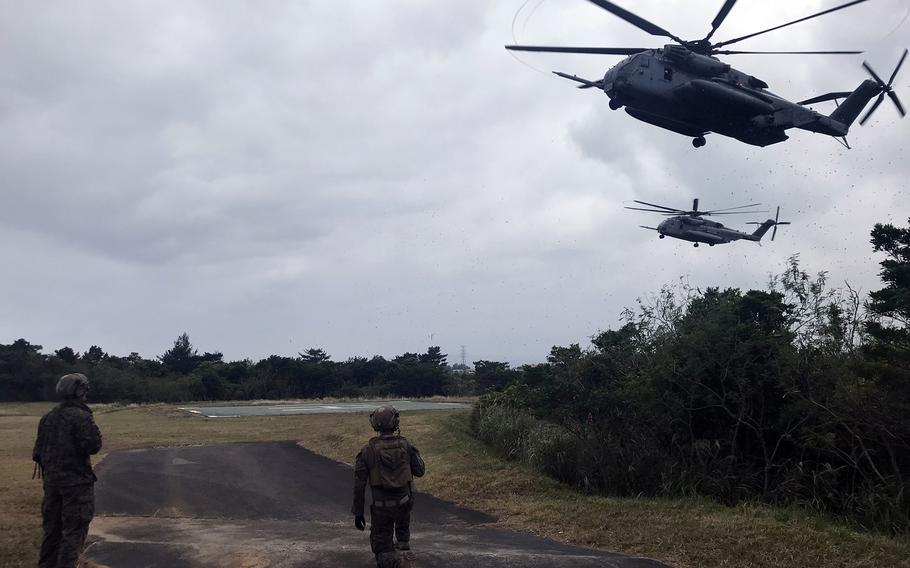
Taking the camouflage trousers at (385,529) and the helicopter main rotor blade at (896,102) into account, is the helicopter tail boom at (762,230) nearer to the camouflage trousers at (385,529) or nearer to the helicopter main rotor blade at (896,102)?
the helicopter main rotor blade at (896,102)

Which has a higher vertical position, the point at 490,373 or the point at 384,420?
the point at 490,373

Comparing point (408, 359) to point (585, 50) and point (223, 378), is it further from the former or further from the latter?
point (585, 50)

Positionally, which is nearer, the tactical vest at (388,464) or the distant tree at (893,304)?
the tactical vest at (388,464)

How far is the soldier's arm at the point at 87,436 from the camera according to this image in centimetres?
702

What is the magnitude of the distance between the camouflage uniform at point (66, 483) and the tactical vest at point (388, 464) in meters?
2.78

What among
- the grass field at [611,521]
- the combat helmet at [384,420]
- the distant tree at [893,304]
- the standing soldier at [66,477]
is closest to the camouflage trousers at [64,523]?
the standing soldier at [66,477]

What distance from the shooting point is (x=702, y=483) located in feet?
38.4

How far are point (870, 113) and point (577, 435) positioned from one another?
31.1 ft

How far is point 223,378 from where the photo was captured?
5678cm

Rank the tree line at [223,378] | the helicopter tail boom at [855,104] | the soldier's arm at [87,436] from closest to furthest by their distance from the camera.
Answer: the soldier's arm at [87,436] → the helicopter tail boom at [855,104] → the tree line at [223,378]

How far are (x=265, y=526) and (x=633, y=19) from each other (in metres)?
9.46

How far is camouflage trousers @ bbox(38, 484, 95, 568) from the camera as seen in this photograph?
6.79m

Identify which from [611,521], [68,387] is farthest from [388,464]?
[611,521]

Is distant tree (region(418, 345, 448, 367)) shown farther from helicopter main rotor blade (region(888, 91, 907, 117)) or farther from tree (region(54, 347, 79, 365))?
helicopter main rotor blade (region(888, 91, 907, 117))
